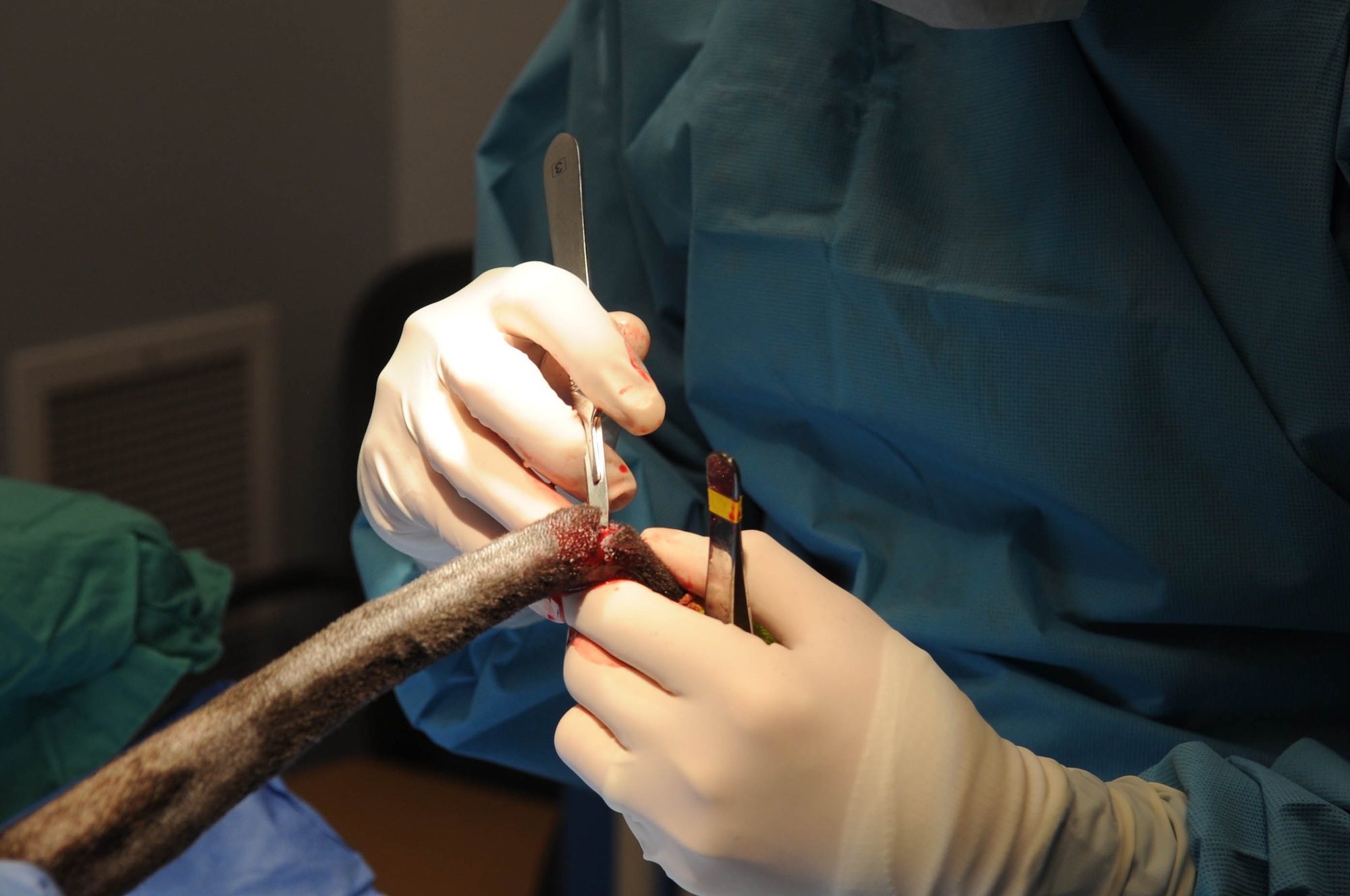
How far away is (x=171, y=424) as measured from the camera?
74.1 inches

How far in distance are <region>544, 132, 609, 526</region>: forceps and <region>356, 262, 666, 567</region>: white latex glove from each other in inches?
0.5

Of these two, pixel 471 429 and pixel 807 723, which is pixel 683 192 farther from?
pixel 807 723

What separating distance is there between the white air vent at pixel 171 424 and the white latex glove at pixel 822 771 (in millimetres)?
1317

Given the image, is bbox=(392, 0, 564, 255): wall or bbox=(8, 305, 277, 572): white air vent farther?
bbox=(8, 305, 277, 572): white air vent

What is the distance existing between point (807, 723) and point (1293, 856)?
12.0 inches

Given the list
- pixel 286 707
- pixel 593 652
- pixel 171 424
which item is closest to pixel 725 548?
pixel 593 652

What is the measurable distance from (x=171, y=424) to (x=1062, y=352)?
1.55 meters

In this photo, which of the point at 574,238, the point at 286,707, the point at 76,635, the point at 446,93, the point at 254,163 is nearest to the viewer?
the point at 286,707

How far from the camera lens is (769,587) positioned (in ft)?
2.33

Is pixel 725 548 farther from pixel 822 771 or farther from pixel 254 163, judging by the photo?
pixel 254 163

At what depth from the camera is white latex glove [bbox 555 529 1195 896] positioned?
667 mm

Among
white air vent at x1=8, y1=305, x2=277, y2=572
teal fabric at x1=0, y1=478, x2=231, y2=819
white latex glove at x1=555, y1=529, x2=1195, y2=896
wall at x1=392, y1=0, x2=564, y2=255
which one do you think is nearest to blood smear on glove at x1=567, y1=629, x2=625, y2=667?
white latex glove at x1=555, y1=529, x2=1195, y2=896

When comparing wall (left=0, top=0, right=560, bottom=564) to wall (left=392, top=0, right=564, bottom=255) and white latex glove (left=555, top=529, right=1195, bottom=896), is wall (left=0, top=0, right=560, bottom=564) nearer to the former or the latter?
wall (left=392, top=0, right=564, bottom=255)

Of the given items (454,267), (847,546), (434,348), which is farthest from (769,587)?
(454,267)
